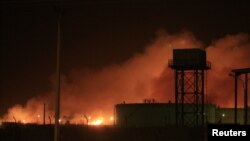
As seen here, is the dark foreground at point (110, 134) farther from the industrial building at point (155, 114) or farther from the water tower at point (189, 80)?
the industrial building at point (155, 114)

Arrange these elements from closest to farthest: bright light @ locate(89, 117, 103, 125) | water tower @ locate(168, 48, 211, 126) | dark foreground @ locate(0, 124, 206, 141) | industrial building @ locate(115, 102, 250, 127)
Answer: dark foreground @ locate(0, 124, 206, 141) < water tower @ locate(168, 48, 211, 126) < industrial building @ locate(115, 102, 250, 127) < bright light @ locate(89, 117, 103, 125)

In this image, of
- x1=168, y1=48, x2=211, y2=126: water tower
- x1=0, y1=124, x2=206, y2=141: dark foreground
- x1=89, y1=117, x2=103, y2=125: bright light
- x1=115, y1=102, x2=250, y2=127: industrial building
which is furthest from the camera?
x1=89, y1=117, x2=103, y2=125: bright light

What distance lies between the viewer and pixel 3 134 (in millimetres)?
65625

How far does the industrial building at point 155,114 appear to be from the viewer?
3447 inches

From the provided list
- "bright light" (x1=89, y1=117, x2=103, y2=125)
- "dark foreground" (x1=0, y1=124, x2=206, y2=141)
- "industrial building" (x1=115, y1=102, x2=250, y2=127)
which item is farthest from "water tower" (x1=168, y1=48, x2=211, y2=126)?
"bright light" (x1=89, y1=117, x2=103, y2=125)

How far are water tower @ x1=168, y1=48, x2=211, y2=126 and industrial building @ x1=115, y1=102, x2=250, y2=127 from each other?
5.00 feet

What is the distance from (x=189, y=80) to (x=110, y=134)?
29.0 meters

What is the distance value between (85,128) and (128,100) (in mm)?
60779

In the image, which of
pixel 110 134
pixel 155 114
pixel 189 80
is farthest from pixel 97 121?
pixel 110 134

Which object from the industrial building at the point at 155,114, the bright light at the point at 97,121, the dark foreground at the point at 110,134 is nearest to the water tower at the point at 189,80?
the industrial building at the point at 155,114

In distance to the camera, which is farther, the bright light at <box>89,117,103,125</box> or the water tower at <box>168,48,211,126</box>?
the bright light at <box>89,117,103,125</box>

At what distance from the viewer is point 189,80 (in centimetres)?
8581

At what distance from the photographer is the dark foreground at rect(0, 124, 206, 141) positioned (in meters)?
55.9

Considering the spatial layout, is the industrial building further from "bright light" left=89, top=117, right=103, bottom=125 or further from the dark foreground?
the dark foreground
